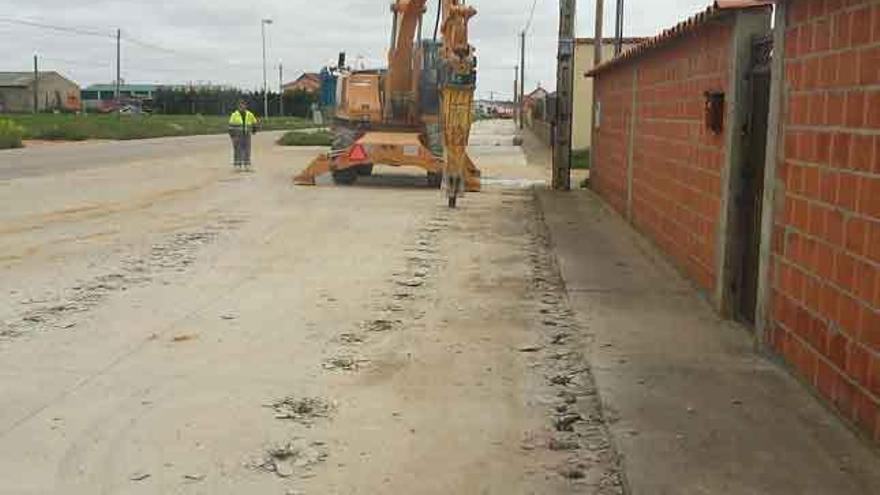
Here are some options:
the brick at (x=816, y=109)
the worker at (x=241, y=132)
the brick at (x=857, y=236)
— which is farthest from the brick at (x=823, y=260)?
the worker at (x=241, y=132)

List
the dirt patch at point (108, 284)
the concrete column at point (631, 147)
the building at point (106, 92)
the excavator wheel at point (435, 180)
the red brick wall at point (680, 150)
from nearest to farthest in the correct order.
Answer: the dirt patch at point (108, 284) < the red brick wall at point (680, 150) < the concrete column at point (631, 147) < the excavator wheel at point (435, 180) < the building at point (106, 92)

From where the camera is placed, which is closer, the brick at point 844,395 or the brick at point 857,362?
the brick at point 857,362

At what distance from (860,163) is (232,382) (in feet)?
12.4

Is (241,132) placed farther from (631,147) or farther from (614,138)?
(631,147)

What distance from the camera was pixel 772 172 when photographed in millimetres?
6770

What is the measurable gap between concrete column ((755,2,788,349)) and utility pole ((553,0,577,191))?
14199 millimetres

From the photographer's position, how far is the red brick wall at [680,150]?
8.95 m

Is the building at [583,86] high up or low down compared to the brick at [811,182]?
up

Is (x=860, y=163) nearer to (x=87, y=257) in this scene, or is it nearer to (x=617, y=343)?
(x=617, y=343)

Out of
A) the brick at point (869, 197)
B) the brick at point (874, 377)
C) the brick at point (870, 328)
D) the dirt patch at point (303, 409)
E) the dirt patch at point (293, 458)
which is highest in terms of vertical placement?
the brick at point (869, 197)

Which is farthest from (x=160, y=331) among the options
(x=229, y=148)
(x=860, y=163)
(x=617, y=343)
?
(x=229, y=148)

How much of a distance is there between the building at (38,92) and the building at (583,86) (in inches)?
3571

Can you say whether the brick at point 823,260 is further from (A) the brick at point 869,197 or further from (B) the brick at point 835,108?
(B) the brick at point 835,108

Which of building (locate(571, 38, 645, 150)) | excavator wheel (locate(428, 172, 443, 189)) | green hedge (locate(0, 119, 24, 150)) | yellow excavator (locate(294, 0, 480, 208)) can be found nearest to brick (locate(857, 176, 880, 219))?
yellow excavator (locate(294, 0, 480, 208))
